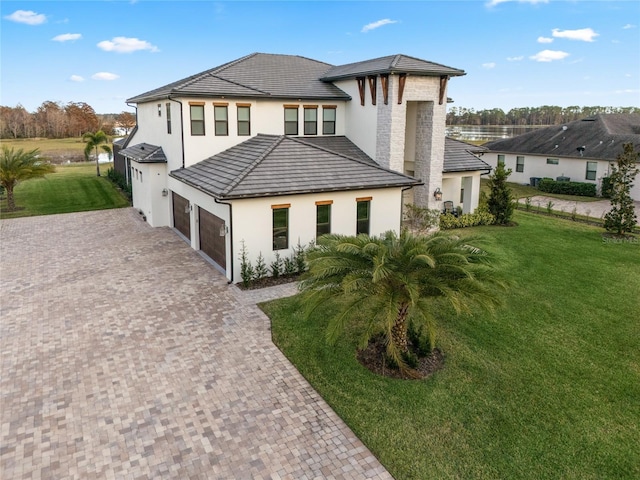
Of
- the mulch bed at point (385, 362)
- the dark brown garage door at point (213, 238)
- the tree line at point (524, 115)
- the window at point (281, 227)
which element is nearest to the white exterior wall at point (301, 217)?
the window at point (281, 227)

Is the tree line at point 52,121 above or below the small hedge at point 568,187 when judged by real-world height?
above

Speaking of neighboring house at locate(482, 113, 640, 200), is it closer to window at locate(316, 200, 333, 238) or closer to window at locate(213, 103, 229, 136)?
window at locate(316, 200, 333, 238)

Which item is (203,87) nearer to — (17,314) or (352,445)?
(17,314)

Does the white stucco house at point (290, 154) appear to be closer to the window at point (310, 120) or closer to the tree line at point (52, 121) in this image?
the window at point (310, 120)

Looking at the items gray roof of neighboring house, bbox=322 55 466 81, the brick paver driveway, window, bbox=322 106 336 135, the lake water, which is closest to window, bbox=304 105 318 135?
window, bbox=322 106 336 135

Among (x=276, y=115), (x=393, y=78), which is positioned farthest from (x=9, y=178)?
(x=393, y=78)

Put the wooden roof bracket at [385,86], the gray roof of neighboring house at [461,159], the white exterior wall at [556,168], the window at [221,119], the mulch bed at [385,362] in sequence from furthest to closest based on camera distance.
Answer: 1. the white exterior wall at [556,168]
2. the gray roof of neighboring house at [461,159]
3. the wooden roof bracket at [385,86]
4. the window at [221,119]
5. the mulch bed at [385,362]

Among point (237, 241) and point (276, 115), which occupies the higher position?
point (276, 115)
